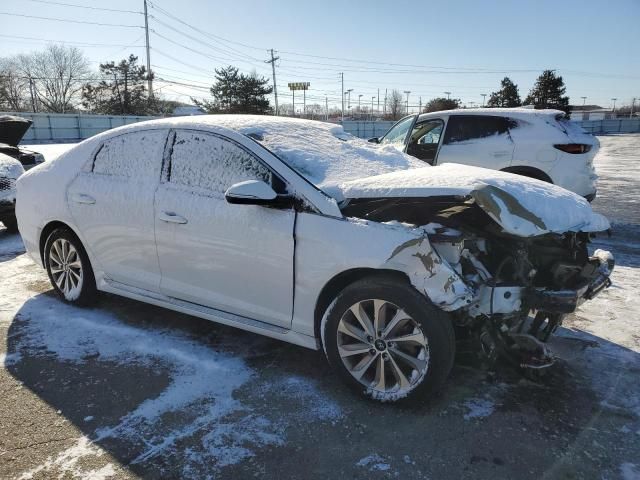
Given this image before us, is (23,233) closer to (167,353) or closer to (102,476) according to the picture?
(167,353)

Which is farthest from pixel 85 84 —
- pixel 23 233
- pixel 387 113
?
pixel 23 233

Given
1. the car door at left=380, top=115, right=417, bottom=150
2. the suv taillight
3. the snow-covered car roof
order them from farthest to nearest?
the car door at left=380, top=115, right=417, bottom=150 → the snow-covered car roof → the suv taillight

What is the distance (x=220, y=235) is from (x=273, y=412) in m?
1.14

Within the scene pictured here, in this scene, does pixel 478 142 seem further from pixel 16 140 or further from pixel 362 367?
pixel 16 140

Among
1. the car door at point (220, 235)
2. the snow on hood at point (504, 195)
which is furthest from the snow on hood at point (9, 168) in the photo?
the snow on hood at point (504, 195)

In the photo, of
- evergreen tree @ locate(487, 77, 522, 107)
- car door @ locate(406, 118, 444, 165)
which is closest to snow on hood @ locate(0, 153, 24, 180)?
car door @ locate(406, 118, 444, 165)

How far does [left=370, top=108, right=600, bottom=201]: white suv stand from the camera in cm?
670

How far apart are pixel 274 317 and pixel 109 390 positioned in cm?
108

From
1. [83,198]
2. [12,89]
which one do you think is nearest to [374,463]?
[83,198]

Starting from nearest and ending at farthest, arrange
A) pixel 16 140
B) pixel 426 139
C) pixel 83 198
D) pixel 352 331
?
pixel 352 331 < pixel 83 198 < pixel 426 139 < pixel 16 140

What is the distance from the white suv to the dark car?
6.55 meters

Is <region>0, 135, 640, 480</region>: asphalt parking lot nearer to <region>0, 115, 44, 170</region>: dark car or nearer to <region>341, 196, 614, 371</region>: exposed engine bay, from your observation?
<region>341, 196, 614, 371</region>: exposed engine bay

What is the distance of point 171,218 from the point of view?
134 inches

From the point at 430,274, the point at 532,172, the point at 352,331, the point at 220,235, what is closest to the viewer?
the point at 430,274
